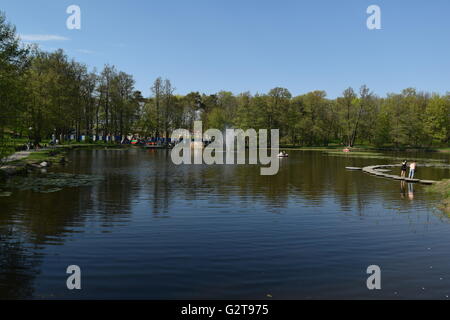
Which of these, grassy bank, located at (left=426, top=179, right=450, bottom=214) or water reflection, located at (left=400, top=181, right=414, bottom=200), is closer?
grassy bank, located at (left=426, top=179, right=450, bottom=214)

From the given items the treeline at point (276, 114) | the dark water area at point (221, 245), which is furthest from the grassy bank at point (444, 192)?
the treeline at point (276, 114)

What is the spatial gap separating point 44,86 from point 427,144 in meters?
130

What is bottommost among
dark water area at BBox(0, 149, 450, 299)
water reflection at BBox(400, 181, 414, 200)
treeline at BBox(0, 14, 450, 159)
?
dark water area at BBox(0, 149, 450, 299)

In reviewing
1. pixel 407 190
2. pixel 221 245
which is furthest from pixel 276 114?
pixel 221 245

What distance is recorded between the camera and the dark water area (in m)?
11.2

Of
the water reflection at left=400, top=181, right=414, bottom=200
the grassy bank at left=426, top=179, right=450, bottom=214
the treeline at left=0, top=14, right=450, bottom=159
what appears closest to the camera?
the grassy bank at left=426, top=179, right=450, bottom=214

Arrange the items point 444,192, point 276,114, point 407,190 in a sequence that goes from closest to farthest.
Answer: point 444,192 → point 407,190 → point 276,114

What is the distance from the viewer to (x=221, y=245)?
15.6m

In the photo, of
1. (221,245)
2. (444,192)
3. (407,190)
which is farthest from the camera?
(407,190)

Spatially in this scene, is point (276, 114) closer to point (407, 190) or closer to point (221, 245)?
point (407, 190)

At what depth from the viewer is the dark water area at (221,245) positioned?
439 inches

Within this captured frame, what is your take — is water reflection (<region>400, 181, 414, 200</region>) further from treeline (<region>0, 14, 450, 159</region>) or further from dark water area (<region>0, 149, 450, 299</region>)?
treeline (<region>0, 14, 450, 159</region>)

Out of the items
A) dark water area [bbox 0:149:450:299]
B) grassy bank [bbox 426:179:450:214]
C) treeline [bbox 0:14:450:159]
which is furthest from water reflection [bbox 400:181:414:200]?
treeline [bbox 0:14:450:159]
